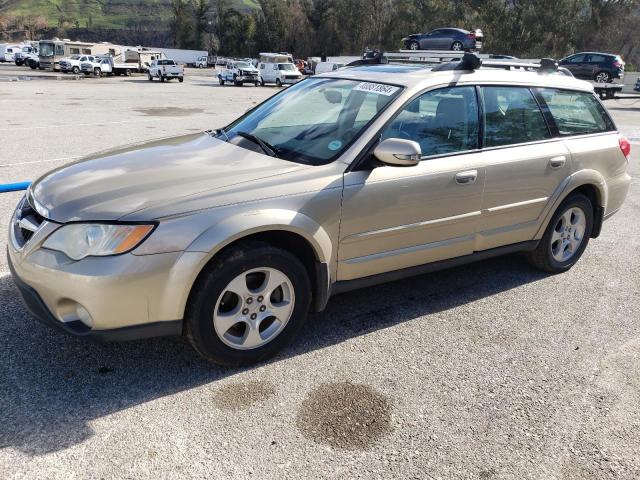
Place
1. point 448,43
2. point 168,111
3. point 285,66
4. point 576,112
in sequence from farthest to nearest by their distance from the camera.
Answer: point 285,66 < point 168,111 < point 448,43 < point 576,112

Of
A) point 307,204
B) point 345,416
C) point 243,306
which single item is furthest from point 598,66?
point 345,416

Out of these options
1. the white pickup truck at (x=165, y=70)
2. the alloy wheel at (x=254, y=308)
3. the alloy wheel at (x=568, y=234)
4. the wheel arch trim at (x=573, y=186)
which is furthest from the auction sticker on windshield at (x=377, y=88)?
the white pickup truck at (x=165, y=70)

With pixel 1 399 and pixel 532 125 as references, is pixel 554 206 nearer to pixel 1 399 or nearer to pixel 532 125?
pixel 532 125

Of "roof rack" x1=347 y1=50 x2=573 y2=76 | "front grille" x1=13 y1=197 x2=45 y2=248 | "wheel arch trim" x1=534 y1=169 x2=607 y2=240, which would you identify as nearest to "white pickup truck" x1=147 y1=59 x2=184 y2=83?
"roof rack" x1=347 y1=50 x2=573 y2=76

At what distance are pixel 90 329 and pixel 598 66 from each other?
33.3 m

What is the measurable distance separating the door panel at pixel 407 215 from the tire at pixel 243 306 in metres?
0.38

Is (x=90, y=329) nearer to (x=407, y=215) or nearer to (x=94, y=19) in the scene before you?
(x=407, y=215)

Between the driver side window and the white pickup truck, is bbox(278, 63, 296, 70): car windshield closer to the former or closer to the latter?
the white pickup truck

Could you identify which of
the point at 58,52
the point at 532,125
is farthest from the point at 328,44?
the point at 532,125

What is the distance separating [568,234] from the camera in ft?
16.0

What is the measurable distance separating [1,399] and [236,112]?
1579 cm

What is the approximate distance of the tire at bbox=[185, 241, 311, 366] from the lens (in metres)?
2.93

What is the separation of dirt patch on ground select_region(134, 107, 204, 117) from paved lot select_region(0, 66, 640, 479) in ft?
42.4

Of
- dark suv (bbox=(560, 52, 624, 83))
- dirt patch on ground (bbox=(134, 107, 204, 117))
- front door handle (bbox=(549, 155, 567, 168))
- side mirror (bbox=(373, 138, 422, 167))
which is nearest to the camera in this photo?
side mirror (bbox=(373, 138, 422, 167))
